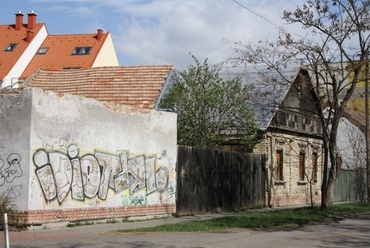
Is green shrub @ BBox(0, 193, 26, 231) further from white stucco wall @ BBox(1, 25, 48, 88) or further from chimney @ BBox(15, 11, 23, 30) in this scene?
chimney @ BBox(15, 11, 23, 30)

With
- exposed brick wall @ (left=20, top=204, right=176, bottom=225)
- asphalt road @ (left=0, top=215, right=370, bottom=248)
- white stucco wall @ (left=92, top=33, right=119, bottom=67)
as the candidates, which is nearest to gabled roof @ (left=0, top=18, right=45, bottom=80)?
white stucco wall @ (left=92, top=33, right=119, bottom=67)

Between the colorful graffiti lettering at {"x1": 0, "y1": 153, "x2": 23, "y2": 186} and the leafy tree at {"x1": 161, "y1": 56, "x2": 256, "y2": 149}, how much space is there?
30.9 ft

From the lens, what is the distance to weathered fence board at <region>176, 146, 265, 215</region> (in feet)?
Result: 65.3

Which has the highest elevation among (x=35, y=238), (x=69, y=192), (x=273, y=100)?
(x=273, y=100)

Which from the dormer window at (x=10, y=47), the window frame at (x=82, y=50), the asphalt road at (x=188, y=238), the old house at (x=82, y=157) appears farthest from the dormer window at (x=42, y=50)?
the asphalt road at (x=188, y=238)

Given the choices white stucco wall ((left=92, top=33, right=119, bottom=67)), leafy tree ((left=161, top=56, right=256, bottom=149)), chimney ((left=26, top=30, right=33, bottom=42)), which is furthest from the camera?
white stucco wall ((left=92, top=33, right=119, bottom=67))

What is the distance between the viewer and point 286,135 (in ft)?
91.8

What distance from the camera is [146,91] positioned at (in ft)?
79.3

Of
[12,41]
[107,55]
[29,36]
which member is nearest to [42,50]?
[29,36]

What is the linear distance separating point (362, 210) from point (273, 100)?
Answer: 5.48 meters

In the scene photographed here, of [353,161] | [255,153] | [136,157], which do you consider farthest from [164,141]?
[353,161]

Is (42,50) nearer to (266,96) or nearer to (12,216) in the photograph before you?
(266,96)

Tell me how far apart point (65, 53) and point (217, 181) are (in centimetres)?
3353

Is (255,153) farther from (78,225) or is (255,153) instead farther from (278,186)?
(78,225)
